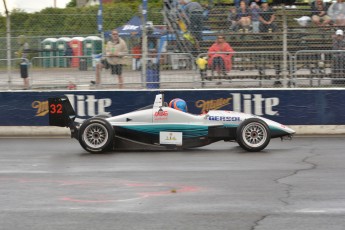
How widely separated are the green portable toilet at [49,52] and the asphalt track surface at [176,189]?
3.48 m

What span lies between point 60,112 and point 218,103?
403 centimetres

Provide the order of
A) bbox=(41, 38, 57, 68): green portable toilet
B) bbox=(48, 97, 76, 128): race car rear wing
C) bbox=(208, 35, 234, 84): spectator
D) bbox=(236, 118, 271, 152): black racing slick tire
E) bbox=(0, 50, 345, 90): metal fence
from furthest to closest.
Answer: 1. bbox=(41, 38, 57, 68): green portable toilet
2. bbox=(208, 35, 234, 84): spectator
3. bbox=(0, 50, 345, 90): metal fence
4. bbox=(48, 97, 76, 128): race car rear wing
5. bbox=(236, 118, 271, 152): black racing slick tire

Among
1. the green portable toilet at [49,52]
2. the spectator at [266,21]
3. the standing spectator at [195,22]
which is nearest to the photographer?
the green portable toilet at [49,52]

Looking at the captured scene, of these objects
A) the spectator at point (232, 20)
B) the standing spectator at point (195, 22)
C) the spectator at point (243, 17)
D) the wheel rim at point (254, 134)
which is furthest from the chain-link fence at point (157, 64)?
the wheel rim at point (254, 134)

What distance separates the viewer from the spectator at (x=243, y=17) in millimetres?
19078

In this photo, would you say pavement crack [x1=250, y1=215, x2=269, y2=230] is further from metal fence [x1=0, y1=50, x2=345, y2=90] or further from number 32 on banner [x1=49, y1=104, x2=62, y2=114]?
metal fence [x1=0, y1=50, x2=345, y2=90]

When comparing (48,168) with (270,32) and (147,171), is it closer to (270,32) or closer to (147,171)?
(147,171)

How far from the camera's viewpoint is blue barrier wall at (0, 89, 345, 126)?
17016mm

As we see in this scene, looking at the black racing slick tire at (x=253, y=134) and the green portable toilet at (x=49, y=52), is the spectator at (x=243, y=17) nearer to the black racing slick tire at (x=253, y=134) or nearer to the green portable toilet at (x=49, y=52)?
the green portable toilet at (x=49, y=52)

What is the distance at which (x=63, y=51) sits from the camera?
17.8 meters

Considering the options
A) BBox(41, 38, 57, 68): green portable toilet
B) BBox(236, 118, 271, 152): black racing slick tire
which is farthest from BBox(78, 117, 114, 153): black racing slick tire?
BBox(41, 38, 57, 68): green portable toilet

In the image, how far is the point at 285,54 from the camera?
17.5m

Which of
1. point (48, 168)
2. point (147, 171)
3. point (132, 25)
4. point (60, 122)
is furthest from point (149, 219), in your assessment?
point (132, 25)

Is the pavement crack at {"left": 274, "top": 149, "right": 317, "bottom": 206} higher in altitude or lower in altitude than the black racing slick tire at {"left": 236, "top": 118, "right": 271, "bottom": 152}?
lower
